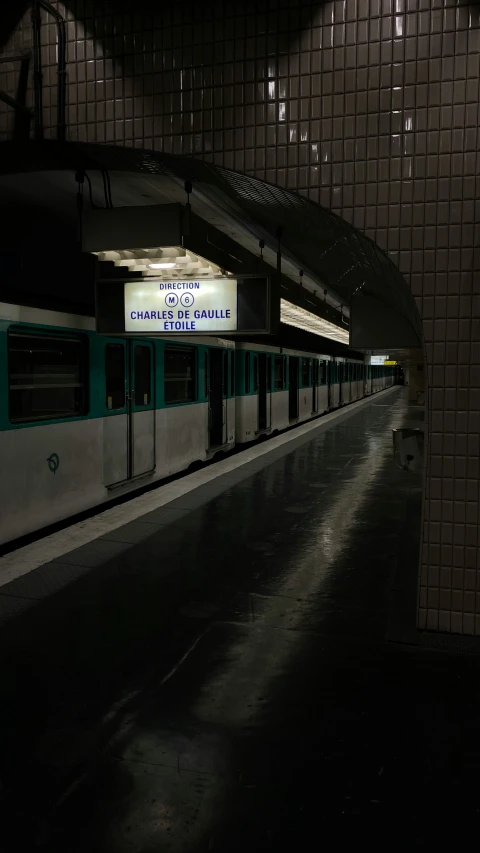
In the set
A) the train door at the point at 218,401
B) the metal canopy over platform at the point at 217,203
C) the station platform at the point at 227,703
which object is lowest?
the station platform at the point at 227,703

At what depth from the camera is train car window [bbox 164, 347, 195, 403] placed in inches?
356

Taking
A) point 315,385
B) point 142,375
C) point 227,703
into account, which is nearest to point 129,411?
point 142,375

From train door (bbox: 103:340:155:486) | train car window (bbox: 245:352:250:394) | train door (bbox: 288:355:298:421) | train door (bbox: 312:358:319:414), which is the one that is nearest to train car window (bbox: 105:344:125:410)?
train door (bbox: 103:340:155:486)

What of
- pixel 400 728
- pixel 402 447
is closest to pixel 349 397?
pixel 402 447

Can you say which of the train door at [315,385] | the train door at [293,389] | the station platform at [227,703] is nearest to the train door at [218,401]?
the station platform at [227,703]

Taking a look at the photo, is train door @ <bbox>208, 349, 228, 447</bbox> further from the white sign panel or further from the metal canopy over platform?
the white sign panel

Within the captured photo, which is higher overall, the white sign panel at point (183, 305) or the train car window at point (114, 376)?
the white sign panel at point (183, 305)

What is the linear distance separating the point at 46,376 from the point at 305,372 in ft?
45.8

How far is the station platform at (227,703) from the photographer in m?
2.29

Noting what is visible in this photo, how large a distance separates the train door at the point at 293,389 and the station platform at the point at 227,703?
12020mm

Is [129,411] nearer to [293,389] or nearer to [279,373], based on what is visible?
[279,373]

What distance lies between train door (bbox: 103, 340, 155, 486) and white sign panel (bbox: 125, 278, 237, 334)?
67.6 inches

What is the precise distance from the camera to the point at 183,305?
5410 millimetres

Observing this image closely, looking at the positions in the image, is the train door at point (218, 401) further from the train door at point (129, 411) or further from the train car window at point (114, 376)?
the train car window at point (114, 376)
